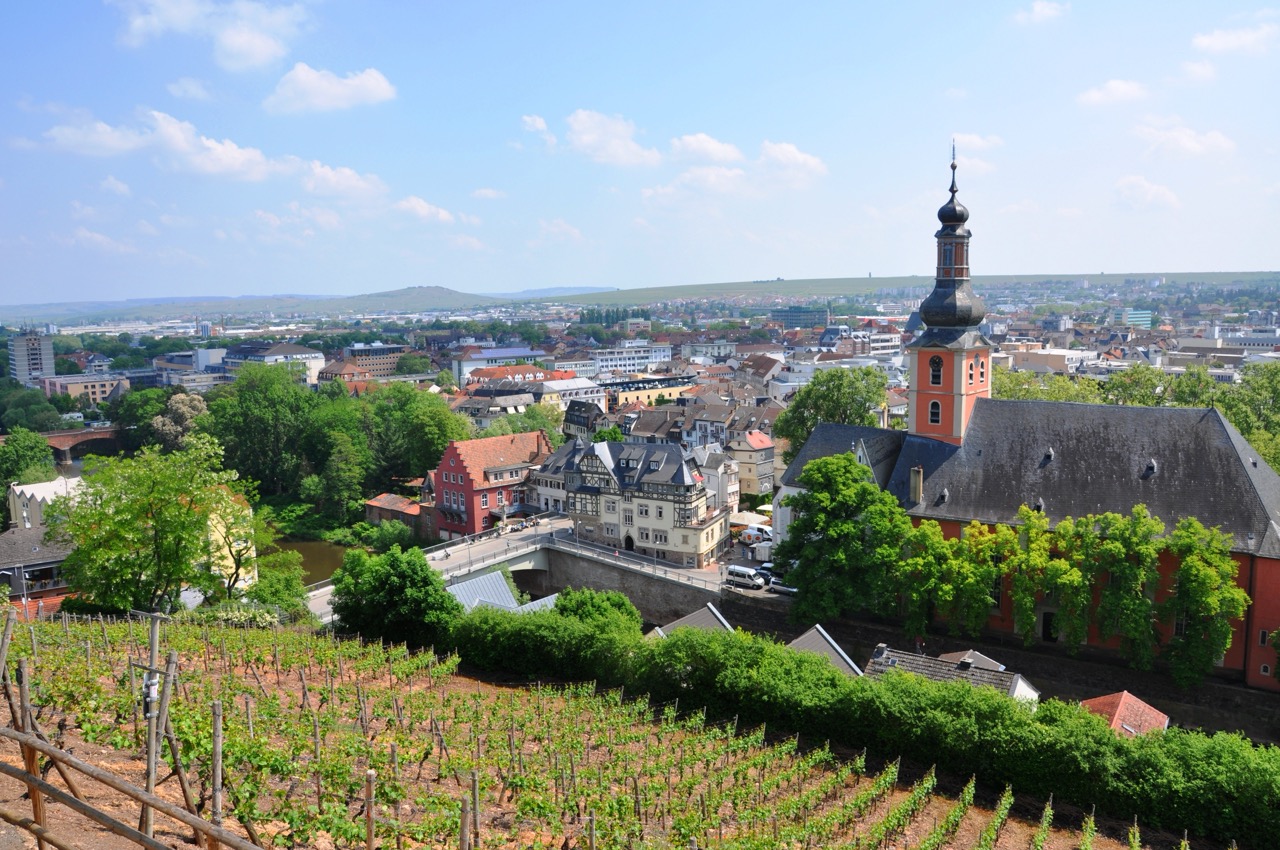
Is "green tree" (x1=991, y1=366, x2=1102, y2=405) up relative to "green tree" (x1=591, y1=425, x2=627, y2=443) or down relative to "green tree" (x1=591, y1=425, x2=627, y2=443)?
up

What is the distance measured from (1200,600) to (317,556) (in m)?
47.8

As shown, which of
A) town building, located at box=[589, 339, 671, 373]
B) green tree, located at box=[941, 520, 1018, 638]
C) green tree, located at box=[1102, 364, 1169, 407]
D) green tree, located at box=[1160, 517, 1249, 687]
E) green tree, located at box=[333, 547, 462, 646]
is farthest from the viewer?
town building, located at box=[589, 339, 671, 373]

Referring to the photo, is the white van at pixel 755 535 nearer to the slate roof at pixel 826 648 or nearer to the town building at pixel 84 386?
the slate roof at pixel 826 648

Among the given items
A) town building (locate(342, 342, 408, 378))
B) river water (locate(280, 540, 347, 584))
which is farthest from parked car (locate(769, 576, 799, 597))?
town building (locate(342, 342, 408, 378))

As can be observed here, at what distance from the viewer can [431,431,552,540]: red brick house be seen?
58.7m

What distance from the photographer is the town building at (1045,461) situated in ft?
104

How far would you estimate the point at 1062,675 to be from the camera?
109 feet

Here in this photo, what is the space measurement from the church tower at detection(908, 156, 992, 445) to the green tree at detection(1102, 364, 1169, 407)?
1802 cm

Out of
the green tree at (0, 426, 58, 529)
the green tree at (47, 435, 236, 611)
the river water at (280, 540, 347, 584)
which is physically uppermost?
the green tree at (47, 435, 236, 611)

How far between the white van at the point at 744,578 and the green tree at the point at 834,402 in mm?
13875

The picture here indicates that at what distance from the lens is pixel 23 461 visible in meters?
73.6

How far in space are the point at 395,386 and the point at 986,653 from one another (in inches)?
2606

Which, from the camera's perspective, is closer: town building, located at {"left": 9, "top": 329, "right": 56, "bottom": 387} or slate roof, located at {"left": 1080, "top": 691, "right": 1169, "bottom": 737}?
slate roof, located at {"left": 1080, "top": 691, "right": 1169, "bottom": 737}

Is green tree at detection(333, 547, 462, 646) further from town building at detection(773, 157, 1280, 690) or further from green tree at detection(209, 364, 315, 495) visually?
green tree at detection(209, 364, 315, 495)
